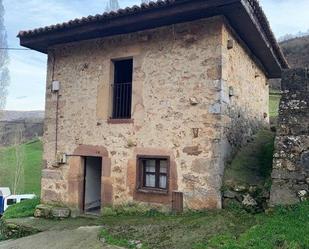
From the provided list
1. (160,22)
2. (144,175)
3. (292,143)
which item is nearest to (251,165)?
(292,143)

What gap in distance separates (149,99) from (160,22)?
64.0 inches

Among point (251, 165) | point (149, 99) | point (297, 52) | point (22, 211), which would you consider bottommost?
point (22, 211)

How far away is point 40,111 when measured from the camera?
1907 inches

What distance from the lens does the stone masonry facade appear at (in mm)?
6934

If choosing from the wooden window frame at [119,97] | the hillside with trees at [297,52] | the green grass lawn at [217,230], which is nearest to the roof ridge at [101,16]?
the wooden window frame at [119,97]

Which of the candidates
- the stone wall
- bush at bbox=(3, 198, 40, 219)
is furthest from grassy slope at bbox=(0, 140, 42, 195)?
the stone wall

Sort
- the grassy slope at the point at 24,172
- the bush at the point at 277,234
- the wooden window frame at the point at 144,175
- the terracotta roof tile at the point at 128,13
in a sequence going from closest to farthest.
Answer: the bush at the point at 277,234 < the terracotta roof tile at the point at 128,13 < the wooden window frame at the point at 144,175 < the grassy slope at the point at 24,172

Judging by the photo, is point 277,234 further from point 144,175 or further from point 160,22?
point 160,22

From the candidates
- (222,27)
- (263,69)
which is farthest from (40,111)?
(222,27)

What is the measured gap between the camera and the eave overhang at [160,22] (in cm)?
660

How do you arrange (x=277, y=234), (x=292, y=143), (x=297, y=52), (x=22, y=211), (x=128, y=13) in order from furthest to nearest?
(x=297, y=52)
(x=22, y=211)
(x=128, y=13)
(x=292, y=143)
(x=277, y=234)

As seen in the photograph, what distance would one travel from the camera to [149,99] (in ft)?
24.9

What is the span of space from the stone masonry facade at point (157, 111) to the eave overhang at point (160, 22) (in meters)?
0.20

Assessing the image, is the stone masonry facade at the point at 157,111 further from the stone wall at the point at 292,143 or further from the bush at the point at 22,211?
the stone wall at the point at 292,143
